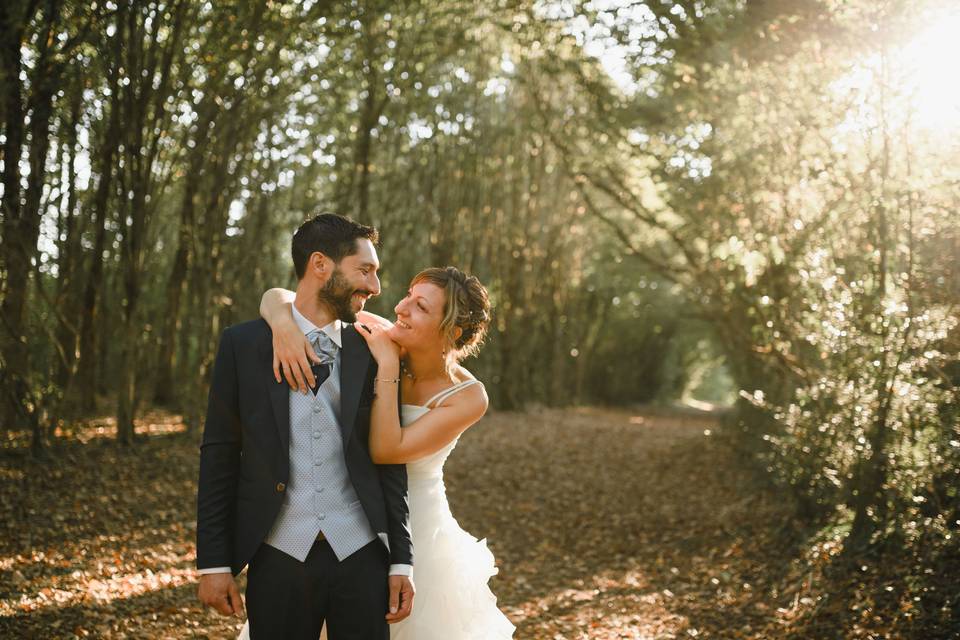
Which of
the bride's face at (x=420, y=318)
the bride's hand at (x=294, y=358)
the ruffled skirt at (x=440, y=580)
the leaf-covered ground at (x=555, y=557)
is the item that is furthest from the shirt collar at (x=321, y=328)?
the leaf-covered ground at (x=555, y=557)

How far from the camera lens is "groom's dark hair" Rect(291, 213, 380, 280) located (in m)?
2.99

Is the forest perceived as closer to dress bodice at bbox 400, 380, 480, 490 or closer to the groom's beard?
dress bodice at bbox 400, 380, 480, 490

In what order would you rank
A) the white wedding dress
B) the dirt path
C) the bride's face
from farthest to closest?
the dirt path < the white wedding dress < the bride's face

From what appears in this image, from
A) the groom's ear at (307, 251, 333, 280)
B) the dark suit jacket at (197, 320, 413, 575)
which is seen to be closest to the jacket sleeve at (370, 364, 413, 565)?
the dark suit jacket at (197, 320, 413, 575)

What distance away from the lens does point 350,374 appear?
293 cm

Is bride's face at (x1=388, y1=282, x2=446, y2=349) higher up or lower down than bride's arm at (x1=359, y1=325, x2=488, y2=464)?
higher up

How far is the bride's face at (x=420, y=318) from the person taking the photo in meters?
3.25

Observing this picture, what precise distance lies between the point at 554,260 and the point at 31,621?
17.2 m

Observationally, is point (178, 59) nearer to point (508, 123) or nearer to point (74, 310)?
point (74, 310)

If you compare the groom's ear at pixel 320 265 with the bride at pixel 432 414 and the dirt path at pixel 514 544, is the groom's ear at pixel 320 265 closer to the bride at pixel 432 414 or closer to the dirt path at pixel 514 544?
the bride at pixel 432 414

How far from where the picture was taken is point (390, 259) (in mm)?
17688

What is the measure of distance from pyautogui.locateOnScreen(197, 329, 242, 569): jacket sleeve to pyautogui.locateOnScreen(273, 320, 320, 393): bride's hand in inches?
6.3

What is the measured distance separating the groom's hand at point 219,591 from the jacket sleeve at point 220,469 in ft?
0.12

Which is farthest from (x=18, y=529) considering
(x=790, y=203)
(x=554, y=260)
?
(x=554, y=260)
